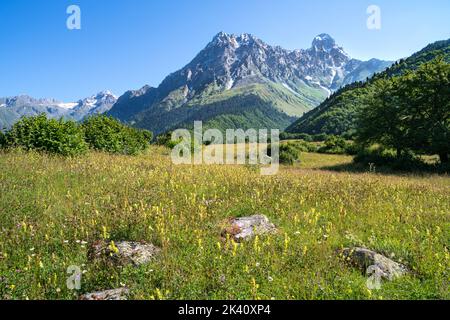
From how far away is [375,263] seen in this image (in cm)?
701

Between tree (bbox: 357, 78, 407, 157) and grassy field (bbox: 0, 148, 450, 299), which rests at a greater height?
tree (bbox: 357, 78, 407, 157)

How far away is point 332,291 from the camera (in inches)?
239

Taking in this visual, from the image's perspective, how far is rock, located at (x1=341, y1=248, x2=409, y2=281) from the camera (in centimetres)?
680

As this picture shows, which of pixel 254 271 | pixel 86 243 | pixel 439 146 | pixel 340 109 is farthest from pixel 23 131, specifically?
pixel 340 109

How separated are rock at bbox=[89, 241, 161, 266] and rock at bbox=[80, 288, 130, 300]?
0.83 metres

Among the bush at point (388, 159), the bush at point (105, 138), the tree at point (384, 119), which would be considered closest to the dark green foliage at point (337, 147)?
the bush at point (388, 159)

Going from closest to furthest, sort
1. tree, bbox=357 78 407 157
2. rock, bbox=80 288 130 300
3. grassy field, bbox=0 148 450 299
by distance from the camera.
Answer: rock, bbox=80 288 130 300
grassy field, bbox=0 148 450 299
tree, bbox=357 78 407 157

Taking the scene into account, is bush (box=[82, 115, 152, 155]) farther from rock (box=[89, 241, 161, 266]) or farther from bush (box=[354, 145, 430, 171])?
bush (box=[354, 145, 430, 171])

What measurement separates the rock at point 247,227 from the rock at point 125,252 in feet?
5.86

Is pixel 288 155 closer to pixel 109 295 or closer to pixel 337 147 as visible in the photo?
pixel 337 147

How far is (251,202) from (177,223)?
2958 mm

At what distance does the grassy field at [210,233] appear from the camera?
6339 millimetres

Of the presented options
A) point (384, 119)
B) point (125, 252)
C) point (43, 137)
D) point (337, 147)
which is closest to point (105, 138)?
point (43, 137)

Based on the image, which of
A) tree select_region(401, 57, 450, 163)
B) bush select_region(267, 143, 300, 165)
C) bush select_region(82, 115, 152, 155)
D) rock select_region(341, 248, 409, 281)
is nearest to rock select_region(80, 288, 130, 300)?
rock select_region(341, 248, 409, 281)
